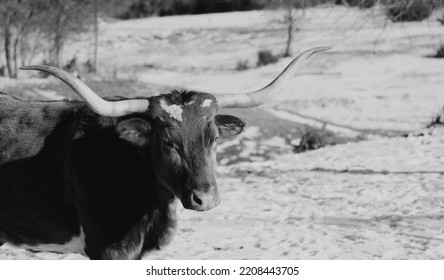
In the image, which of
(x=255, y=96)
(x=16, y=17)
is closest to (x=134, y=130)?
(x=255, y=96)

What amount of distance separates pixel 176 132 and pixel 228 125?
0.65 metres

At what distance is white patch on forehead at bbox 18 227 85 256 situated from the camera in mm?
6164

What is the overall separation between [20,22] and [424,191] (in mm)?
24627

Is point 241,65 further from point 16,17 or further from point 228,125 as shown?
point 228,125

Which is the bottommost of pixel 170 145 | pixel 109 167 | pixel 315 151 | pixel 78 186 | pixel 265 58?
pixel 265 58

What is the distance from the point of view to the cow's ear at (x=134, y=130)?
234 inches

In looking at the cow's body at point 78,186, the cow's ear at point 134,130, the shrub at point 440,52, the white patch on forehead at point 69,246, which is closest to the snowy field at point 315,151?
the shrub at point 440,52

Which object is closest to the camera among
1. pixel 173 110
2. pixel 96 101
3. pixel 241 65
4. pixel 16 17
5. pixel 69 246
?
pixel 96 101

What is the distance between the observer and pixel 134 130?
5984mm

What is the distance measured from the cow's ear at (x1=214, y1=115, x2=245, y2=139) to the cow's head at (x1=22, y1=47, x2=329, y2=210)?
9 centimetres

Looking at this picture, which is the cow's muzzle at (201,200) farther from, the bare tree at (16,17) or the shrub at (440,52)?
the shrub at (440,52)

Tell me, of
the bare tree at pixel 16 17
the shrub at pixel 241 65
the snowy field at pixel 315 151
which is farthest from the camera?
the shrub at pixel 241 65

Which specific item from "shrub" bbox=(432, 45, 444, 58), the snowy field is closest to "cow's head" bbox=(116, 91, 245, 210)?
the snowy field

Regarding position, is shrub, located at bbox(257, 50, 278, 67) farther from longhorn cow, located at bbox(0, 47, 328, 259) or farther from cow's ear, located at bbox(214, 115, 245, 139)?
cow's ear, located at bbox(214, 115, 245, 139)
